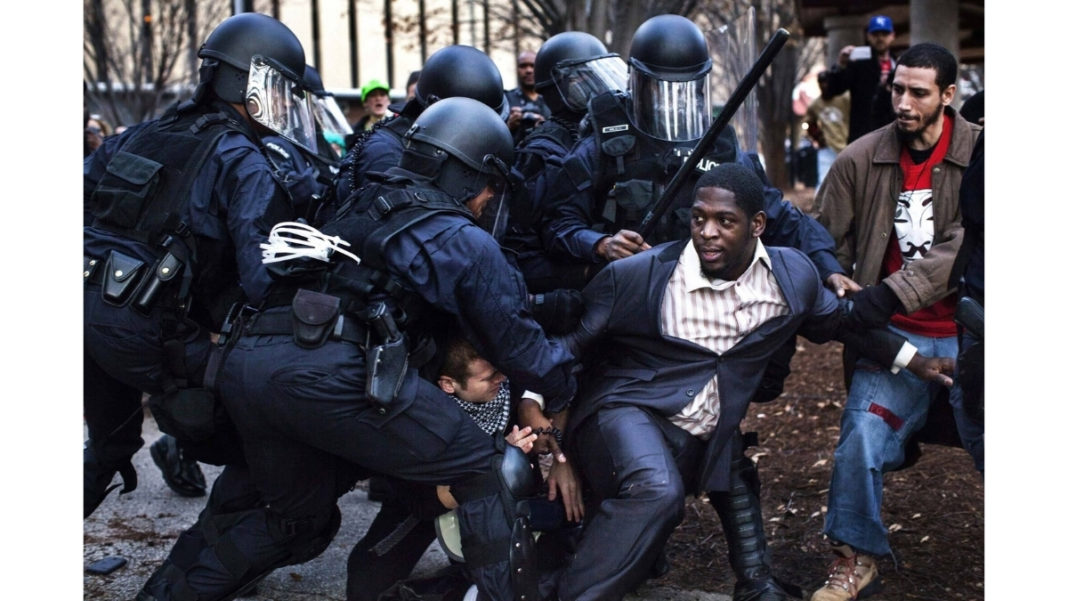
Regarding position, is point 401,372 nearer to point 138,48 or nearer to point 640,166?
point 640,166

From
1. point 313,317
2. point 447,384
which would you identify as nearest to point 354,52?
point 447,384

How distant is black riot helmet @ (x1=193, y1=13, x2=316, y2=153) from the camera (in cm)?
453

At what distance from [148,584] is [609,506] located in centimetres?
164

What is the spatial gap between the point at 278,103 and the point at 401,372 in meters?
1.51

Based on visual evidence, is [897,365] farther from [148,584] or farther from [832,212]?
[148,584]

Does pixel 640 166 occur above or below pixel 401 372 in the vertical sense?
above

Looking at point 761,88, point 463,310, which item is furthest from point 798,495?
point 761,88

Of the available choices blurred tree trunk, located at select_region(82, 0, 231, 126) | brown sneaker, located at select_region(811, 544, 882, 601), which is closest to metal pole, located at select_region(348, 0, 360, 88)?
blurred tree trunk, located at select_region(82, 0, 231, 126)

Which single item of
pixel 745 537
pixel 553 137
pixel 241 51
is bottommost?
pixel 745 537

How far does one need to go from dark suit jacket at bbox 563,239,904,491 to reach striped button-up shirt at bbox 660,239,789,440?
0.03 m

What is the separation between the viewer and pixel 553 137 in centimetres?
516

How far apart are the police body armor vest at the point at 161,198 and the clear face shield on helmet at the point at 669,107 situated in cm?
161

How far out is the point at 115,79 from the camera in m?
16.2

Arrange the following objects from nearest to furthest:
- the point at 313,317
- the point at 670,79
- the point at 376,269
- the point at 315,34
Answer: the point at 313,317, the point at 376,269, the point at 670,79, the point at 315,34
